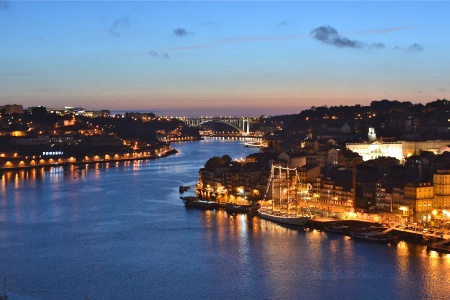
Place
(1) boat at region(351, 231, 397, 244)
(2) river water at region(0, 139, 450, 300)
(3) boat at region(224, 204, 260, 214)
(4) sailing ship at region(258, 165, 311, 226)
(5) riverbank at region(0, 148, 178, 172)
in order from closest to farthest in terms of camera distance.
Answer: (2) river water at region(0, 139, 450, 300) → (1) boat at region(351, 231, 397, 244) → (4) sailing ship at region(258, 165, 311, 226) → (3) boat at region(224, 204, 260, 214) → (5) riverbank at region(0, 148, 178, 172)

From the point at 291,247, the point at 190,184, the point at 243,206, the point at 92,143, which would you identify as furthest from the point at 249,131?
the point at 291,247

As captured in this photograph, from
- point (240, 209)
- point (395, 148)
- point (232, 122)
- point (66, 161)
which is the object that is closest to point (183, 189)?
point (240, 209)

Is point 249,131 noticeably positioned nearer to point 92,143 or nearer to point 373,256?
point 92,143

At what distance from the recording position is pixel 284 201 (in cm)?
1465

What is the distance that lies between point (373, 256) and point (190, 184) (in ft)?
32.5

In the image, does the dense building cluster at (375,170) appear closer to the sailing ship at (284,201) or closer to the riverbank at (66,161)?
the sailing ship at (284,201)

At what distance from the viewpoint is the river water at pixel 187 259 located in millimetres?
8633

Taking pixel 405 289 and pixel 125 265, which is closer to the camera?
pixel 405 289

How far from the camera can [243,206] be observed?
49.3 feet

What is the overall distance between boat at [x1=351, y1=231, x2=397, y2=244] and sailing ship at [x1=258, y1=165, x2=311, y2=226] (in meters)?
1.50

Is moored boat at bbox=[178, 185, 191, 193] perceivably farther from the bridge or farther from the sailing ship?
the bridge

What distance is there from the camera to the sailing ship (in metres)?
13.0

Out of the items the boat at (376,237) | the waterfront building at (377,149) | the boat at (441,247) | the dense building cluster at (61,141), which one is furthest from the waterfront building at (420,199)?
the dense building cluster at (61,141)

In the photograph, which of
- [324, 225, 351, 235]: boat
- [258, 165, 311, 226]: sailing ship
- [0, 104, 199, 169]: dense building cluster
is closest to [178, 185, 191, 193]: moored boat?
[258, 165, 311, 226]: sailing ship
